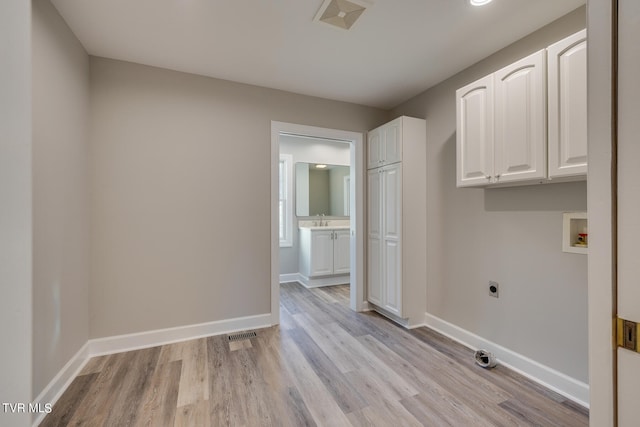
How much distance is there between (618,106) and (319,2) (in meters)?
1.66

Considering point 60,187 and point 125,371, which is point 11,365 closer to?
point 60,187

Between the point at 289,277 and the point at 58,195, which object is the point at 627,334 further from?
the point at 289,277

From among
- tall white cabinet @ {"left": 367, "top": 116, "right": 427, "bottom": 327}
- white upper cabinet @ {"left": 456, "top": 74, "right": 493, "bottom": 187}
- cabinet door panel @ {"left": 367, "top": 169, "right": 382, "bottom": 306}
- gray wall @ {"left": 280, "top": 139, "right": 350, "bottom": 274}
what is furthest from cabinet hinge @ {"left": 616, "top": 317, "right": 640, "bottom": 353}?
gray wall @ {"left": 280, "top": 139, "right": 350, "bottom": 274}

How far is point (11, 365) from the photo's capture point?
58 cm

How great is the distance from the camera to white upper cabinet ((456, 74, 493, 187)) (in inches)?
80.7

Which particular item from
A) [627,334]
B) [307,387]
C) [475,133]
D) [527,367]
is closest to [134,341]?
[307,387]

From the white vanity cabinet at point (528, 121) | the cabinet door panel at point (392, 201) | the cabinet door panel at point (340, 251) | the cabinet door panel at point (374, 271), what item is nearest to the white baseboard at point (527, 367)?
the cabinet door panel at point (374, 271)

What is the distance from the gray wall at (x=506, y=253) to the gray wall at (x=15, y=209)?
8.37 ft

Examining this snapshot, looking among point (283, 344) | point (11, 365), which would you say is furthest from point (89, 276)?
point (11, 365)

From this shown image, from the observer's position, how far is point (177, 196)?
8.45 feet

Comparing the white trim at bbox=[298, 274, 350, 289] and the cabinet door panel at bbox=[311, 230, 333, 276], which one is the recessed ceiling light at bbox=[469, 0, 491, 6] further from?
the white trim at bbox=[298, 274, 350, 289]

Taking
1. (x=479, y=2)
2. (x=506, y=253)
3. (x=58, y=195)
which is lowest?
(x=506, y=253)

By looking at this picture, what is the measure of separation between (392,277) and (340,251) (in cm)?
167

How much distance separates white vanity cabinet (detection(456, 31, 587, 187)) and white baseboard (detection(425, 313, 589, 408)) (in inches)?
51.5
